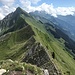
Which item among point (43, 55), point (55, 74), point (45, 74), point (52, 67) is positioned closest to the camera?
point (45, 74)

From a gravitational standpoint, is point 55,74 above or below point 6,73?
above

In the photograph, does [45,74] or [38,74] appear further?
[45,74]

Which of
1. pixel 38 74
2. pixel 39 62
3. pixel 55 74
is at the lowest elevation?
pixel 38 74

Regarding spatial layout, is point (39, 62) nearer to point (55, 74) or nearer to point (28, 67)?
point (55, 74)

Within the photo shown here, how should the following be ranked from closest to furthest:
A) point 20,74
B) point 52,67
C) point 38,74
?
Answer: point 20,74
point 38,74
point 52,67

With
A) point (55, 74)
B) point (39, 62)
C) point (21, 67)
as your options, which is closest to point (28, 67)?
point (21, 67)

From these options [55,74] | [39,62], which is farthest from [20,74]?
[39,62]

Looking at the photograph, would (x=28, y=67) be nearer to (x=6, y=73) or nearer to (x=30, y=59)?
Answer: (x=6, y=73)

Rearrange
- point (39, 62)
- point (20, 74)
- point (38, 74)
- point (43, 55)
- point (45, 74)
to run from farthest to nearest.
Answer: point (43, 55), point (39, 62), point (45, 74), point (38, 74), point (20, 74)

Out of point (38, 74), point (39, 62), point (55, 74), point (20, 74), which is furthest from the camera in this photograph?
point (39, 62)

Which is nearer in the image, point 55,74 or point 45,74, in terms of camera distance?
point 45,74
